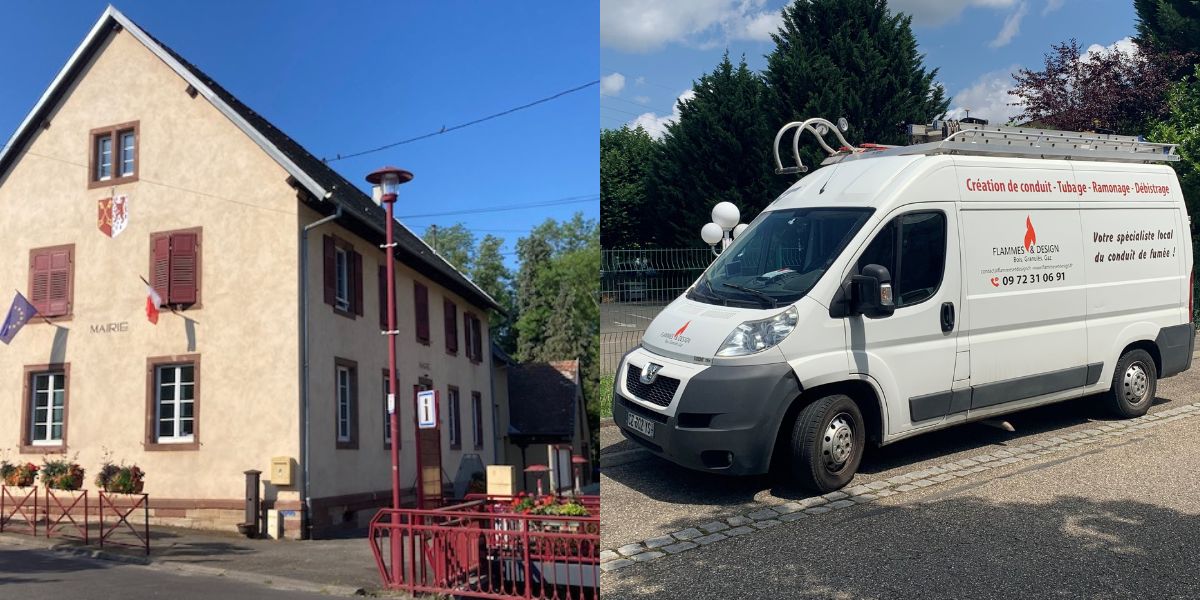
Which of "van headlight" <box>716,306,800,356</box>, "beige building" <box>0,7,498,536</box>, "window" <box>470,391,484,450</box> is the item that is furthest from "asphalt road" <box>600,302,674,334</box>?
"window" <box>470,391,484,450</box>

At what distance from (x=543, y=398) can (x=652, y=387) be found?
296cm

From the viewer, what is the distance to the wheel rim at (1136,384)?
7516 millimetres

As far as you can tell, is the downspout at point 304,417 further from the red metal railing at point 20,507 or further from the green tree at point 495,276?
the red metal railing at point 20,507

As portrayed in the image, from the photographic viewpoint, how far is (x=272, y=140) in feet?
35.1

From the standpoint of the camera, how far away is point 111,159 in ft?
15.5

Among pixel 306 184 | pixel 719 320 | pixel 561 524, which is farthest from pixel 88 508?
pixel 306 184

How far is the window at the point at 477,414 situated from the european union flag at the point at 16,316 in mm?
6866

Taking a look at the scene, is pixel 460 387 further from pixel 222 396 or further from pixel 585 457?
pixel 585 457

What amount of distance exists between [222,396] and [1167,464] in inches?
292

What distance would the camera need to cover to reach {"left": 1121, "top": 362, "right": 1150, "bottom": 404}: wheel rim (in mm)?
7516

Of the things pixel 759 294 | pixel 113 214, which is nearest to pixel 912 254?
pixel 759 294

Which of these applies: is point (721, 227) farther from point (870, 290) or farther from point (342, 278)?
point (870, 290)

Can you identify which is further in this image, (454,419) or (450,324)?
(454,419)

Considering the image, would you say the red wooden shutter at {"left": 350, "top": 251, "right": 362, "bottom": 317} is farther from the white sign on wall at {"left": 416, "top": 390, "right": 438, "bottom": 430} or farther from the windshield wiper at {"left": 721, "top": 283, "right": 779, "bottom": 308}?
the windshield wiper at {"left": 721, "top": 283, "right": 779, "bottom": 308}
